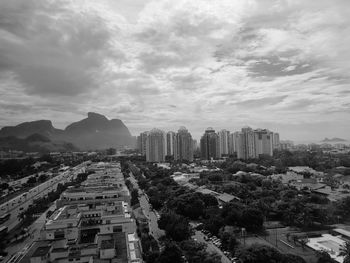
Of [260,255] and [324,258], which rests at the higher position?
[260,255]

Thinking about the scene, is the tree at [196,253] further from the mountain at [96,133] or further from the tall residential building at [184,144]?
the mountain at [96,133]

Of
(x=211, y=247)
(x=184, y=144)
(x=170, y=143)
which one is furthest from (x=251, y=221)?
(x=170, y=143)

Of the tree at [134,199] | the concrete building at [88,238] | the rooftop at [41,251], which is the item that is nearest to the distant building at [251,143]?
the tree at [134,199]

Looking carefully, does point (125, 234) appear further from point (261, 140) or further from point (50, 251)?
point (261, 140)

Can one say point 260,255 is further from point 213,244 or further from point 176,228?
point 176,228

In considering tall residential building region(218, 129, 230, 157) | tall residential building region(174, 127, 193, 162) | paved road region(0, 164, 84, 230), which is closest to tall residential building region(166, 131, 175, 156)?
tall residential building region(174, 127, 193, 162)

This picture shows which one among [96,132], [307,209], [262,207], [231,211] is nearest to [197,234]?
[231,211]

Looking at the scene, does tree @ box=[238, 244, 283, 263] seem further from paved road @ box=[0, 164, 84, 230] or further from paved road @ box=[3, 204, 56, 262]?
paved road @ box=[0, 164, 84, 230]

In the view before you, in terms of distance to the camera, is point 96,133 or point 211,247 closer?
point 211,247
